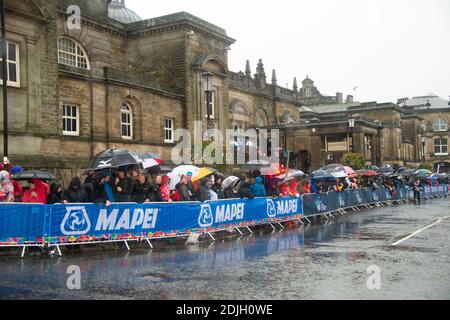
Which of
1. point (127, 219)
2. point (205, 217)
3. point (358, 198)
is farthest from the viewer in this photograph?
point (358, 198)

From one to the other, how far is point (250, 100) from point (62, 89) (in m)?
28.4

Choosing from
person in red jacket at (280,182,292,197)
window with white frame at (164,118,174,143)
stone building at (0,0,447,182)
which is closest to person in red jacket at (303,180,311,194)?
person in red jacket at (280,182,292,197)

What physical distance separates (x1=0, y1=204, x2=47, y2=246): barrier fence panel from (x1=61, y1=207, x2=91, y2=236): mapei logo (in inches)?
20.5

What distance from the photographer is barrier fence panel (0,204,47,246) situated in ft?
35.5

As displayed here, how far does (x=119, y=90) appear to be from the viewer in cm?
2795

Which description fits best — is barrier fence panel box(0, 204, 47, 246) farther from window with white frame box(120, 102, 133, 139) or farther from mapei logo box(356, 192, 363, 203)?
mapei logo box(356, 192, 363, 203)

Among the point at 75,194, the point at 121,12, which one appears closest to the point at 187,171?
the point at 75,194

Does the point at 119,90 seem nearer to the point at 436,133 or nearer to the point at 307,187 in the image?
the point at 307,187

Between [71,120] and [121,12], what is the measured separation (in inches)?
888

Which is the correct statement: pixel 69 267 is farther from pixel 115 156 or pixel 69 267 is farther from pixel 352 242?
pixel 352 242

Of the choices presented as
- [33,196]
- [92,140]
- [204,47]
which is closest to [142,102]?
[92,140]

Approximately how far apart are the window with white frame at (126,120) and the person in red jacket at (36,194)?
16.2 metres

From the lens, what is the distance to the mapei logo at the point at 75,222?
11562mm

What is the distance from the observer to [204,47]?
3609 cm
